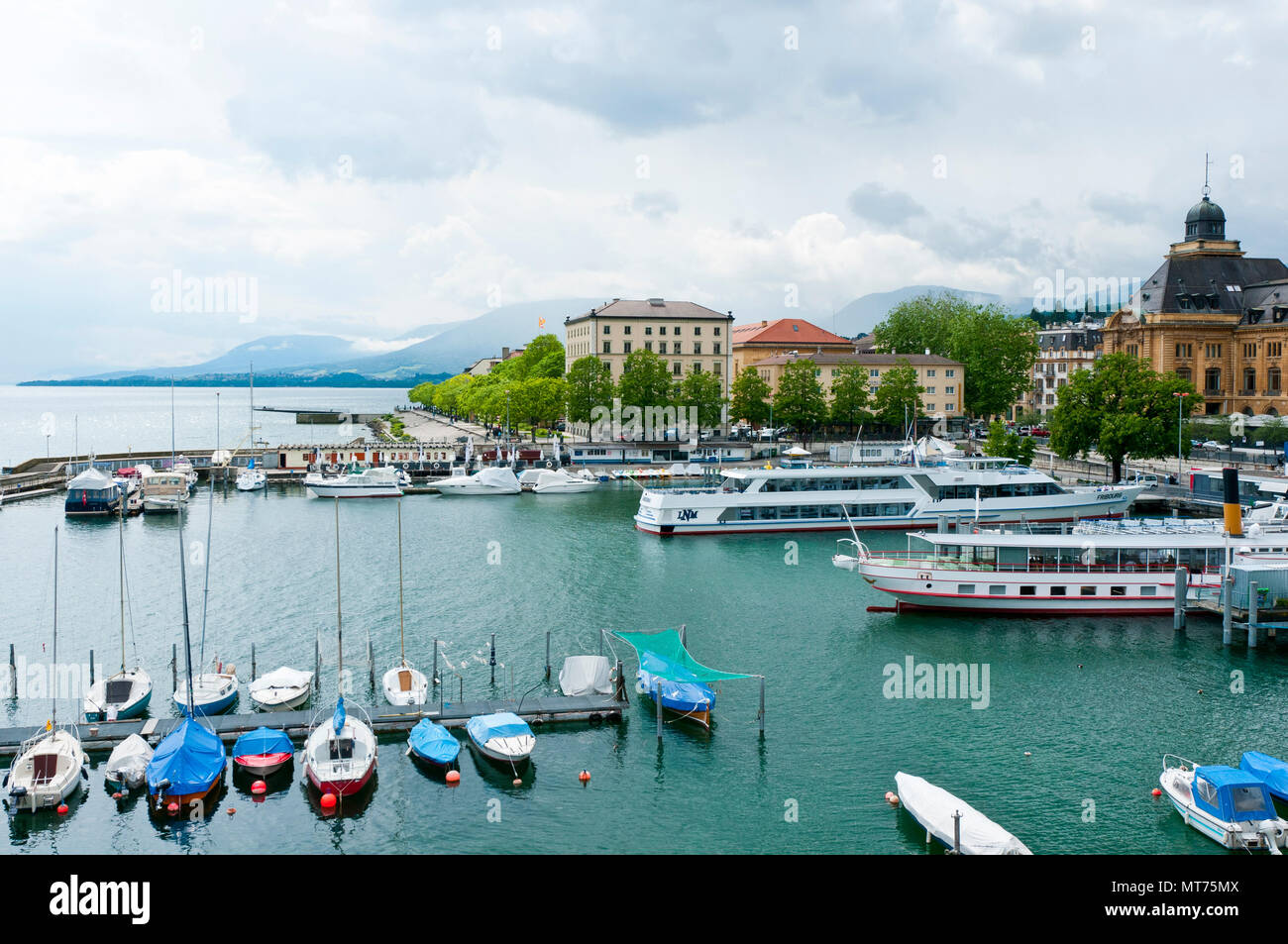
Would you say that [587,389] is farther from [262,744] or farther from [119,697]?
[262,744]

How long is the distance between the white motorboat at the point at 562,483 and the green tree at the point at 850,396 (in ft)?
99.3

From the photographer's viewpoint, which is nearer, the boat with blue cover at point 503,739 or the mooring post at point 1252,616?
the boat with blue cover at point 503,739

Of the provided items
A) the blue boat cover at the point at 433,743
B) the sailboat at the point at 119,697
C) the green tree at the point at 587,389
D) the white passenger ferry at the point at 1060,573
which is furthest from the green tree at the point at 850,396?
the sailboat at the point at 119,697

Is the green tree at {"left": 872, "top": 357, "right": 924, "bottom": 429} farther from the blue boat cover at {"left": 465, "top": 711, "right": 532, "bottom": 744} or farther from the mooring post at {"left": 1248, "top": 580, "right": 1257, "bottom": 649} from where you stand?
the blue boat cover at {"left": 465, "top": 711, "right": 532, "bottom": 744}

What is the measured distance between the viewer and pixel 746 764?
953 inches

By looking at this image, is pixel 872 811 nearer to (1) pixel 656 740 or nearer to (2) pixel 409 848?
(1) pixel 656 740

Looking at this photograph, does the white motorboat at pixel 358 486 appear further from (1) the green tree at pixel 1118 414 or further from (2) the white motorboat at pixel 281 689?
(1) the green tree at pixel 1118 414

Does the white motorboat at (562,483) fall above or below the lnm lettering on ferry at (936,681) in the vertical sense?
above

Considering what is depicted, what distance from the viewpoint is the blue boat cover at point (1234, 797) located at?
20.5 meters

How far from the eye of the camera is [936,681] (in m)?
31.1

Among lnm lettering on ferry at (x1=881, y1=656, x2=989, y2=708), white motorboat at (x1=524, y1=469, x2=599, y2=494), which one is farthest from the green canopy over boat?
white motorboat at (x1=524, y1=469, x2=599, y2=494)

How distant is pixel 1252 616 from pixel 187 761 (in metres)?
32.7

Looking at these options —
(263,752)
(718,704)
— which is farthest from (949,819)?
(263,752)

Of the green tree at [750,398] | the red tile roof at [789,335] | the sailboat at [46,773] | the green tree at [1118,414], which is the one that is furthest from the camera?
the red tile roof at [789,335]
